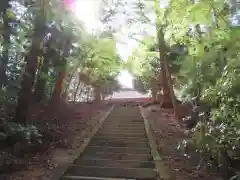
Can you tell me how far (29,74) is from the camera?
24.2ft

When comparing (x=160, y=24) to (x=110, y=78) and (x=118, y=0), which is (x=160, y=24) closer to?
(x=118, y=0)

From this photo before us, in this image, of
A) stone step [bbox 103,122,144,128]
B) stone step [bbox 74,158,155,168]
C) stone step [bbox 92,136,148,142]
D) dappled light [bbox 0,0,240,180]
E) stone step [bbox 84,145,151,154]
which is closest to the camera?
dappled light [bbox 0,0,240,180]

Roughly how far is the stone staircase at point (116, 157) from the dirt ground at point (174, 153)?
16.1 inches

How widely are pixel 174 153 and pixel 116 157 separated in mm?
1526

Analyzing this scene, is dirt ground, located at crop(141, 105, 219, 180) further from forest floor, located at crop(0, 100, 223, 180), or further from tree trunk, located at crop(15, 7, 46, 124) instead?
tree trunk, located at crop(15, 7, 46, 124)

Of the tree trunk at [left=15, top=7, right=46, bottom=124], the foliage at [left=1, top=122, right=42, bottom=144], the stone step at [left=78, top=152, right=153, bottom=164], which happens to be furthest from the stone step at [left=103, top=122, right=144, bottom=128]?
the foliage at [left=1, top=122, right=42, bottom=144]

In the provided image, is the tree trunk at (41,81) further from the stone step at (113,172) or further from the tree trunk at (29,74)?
the stone step at (113,172)

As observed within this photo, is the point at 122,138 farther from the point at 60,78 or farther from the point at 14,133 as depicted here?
the point at 60,78

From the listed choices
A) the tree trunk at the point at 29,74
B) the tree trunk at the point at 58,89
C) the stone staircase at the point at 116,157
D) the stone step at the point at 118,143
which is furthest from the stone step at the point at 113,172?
the tree trunk at the point at 58,89

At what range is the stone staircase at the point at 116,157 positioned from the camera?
599 centimetres

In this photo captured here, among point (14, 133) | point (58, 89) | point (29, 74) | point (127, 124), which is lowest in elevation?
point (127, 124)

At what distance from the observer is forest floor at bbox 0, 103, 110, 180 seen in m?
5.80

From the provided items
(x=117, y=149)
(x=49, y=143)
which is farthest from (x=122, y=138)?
(x=49, y=143)

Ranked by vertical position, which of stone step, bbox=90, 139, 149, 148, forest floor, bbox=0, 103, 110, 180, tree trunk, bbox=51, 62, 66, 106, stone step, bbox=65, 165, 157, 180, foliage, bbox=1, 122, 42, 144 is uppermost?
tree trunk, bbox=51, 62, 66, 106
